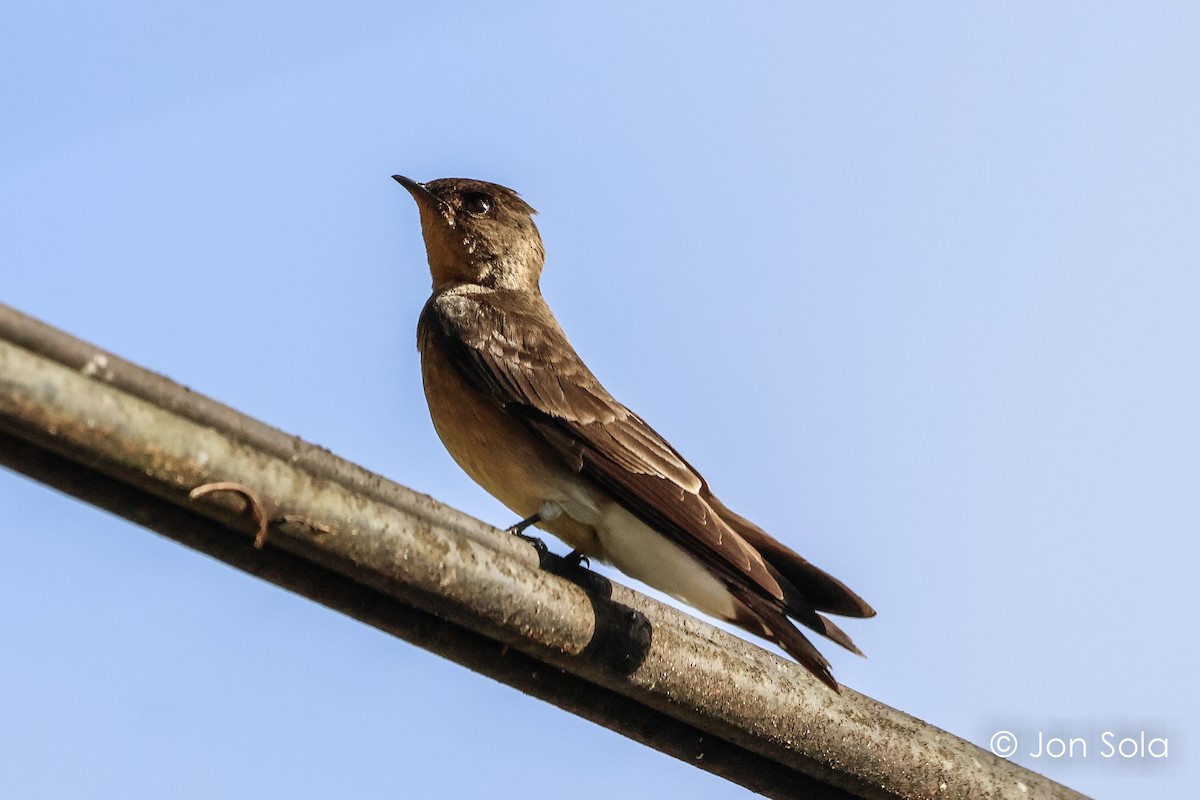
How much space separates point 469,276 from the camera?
375 inches

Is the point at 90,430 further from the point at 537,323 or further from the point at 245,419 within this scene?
the point at 537,323

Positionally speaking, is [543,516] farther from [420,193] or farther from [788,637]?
[420,193]

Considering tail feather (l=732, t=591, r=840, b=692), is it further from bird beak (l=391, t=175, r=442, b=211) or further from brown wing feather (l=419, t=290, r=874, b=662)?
bird beak (l=391, t=175, r=442, b=211)

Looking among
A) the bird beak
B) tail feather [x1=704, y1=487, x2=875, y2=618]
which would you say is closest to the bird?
tail feather [x1=704, y1=487, x2=875, y2=618]

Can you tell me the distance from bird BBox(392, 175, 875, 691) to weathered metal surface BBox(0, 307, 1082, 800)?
0.28m

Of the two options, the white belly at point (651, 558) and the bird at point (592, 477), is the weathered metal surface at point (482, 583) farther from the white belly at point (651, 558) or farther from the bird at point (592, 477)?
the white belly at point (651, 558)

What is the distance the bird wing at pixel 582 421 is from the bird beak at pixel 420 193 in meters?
0.86

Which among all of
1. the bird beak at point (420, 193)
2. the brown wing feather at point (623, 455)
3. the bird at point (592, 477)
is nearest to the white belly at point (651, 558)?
the bird at point (592, 477)

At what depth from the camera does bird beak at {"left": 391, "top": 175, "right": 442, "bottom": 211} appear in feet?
31.7

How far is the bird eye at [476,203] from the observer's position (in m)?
9.77

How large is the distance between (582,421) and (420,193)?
303cm

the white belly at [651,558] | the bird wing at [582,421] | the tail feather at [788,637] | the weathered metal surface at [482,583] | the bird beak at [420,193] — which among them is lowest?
the weathered metal surface at [482,583]

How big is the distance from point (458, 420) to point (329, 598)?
351 cm

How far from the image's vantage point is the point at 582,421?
7168 millimetres
